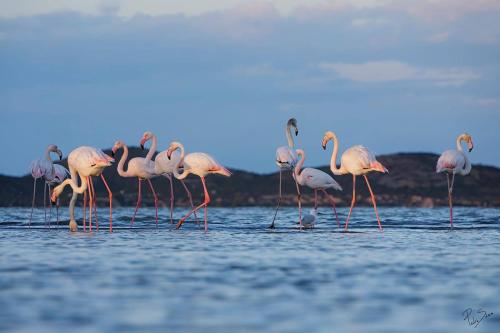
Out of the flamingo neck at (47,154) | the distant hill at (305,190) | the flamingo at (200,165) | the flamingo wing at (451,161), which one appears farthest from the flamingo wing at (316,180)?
the distant hill at (305,190)

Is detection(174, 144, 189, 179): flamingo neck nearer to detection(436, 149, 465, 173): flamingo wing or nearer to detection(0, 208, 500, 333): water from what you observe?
detection(0, 208, 500, 333): water

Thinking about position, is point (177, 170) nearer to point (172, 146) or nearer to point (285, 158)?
point (172, 146)

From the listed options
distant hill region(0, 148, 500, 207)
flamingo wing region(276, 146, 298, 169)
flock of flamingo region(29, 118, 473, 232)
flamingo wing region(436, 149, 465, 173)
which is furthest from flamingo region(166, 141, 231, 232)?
distant hill region(0, 148, 500, 207)

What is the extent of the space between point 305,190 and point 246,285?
125 feet

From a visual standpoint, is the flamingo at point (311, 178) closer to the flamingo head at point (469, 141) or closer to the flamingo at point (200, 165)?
the flamingo at point (200, 165)

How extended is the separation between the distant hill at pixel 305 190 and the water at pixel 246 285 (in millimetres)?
28207

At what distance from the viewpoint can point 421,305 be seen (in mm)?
7113

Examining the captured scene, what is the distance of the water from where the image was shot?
636 centimetres

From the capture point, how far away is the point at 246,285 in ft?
27.1

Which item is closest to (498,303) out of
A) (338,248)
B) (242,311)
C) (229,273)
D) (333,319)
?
(333,319)

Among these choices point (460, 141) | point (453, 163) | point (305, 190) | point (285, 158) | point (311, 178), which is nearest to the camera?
point (285, 158)

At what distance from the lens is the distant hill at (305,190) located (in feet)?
140

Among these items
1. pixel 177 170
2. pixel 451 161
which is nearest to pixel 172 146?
pixel 177 170

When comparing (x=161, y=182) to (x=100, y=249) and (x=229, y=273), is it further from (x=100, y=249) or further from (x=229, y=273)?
(x=229, y=273)
